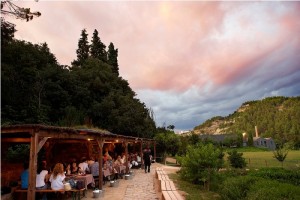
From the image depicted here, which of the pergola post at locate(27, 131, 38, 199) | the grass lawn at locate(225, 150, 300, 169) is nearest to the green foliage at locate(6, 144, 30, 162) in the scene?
the pergola post at locate(27, 131, 38, 199)

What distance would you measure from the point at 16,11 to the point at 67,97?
2524cm

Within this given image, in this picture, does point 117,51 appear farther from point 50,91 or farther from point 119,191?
point 119,191

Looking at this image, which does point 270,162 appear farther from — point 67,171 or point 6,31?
point 6,31

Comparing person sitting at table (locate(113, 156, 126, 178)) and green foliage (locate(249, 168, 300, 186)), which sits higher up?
person sitting at table (locate(113, 156, 126, 178))

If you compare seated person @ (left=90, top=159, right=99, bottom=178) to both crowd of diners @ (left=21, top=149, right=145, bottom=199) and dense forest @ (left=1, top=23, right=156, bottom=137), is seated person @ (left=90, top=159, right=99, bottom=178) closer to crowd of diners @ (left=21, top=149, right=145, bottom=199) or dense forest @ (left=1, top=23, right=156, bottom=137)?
crowd of diners @ (left=21, top=149, right=145, bottom=199)

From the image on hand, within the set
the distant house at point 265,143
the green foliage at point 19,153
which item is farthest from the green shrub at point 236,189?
the distant house at point 265,143

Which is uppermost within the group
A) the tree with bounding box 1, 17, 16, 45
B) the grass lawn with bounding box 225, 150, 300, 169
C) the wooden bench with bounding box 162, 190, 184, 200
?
the tree with bounding box 1, 17, 16, 45

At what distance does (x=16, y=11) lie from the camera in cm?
838

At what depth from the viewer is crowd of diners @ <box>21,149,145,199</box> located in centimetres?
890

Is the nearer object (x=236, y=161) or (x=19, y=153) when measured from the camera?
(x=19, y=153)

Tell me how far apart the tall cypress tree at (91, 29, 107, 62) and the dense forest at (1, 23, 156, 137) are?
21.3ft

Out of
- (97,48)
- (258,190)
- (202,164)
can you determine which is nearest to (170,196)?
(258,190)

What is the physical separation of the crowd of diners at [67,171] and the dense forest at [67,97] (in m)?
11.2

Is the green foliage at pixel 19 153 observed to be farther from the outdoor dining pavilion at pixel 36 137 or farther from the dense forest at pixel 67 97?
the dense forest at pixel 67 97
